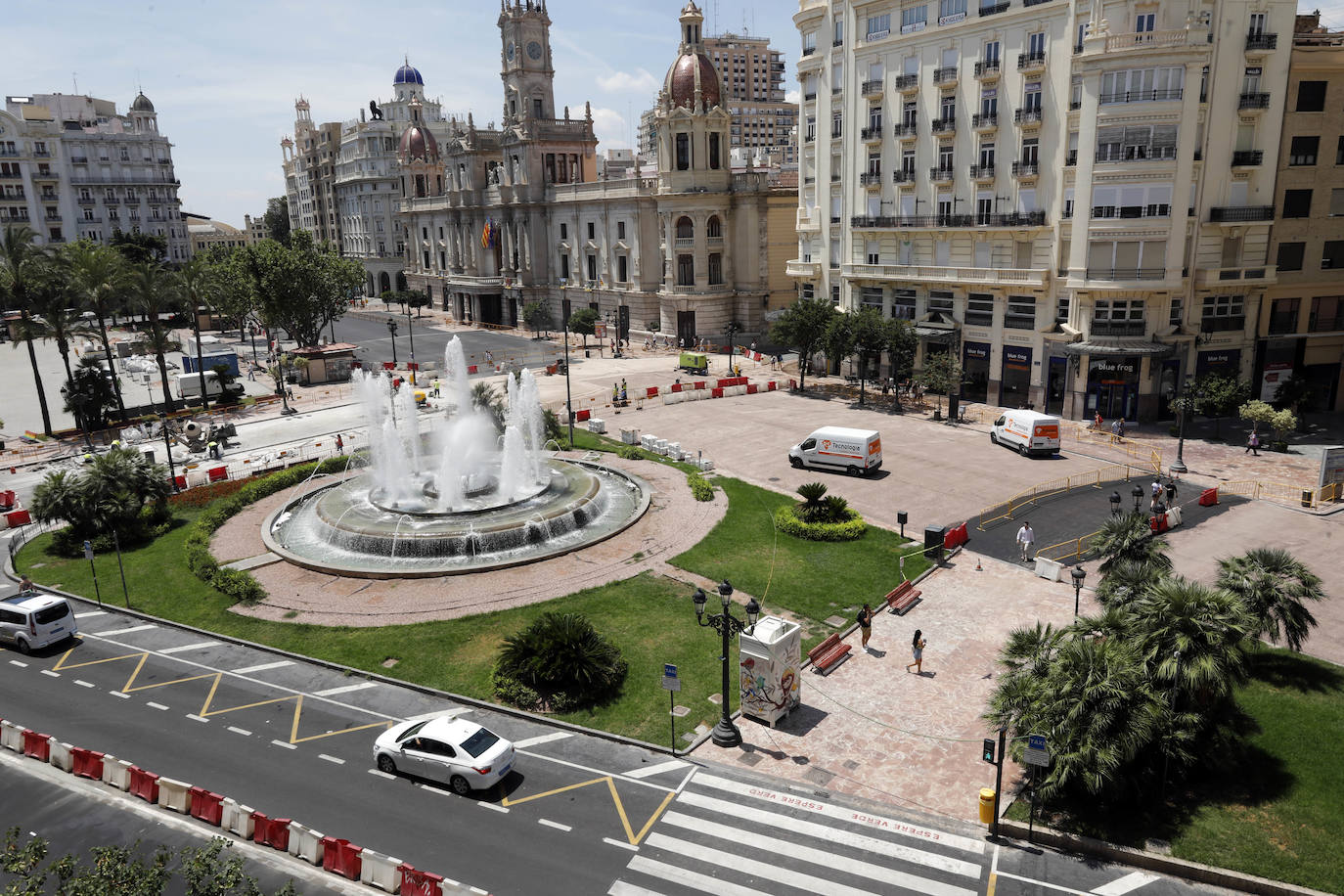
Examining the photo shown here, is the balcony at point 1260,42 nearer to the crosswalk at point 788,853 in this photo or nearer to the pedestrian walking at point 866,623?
the pedestrian walking at point 866,623

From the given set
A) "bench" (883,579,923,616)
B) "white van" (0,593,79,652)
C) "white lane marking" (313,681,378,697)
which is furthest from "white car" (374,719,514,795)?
"bench" (883,579,923,616)

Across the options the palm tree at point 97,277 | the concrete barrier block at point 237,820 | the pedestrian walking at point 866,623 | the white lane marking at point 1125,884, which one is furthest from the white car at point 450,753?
the palm tree at point 97,277

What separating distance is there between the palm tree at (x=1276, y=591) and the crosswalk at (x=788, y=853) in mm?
10035

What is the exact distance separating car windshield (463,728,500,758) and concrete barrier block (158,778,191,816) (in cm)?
584

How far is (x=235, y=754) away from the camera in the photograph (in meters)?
20.8

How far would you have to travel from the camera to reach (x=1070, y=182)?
50.1m

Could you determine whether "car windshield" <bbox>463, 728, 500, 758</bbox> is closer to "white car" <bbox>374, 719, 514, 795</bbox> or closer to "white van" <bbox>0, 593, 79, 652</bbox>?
"white car" <bbox>374, 719, 514, 795</bbox>

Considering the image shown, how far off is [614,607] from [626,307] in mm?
64539

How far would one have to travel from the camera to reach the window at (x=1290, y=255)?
164 feet

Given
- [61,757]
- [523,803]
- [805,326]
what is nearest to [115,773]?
[61,757]

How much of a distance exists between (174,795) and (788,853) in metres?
13.0

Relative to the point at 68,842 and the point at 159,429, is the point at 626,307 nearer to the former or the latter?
the point at 159,429

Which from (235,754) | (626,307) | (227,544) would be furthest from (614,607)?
(626,307)

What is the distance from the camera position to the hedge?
33.6 meters
